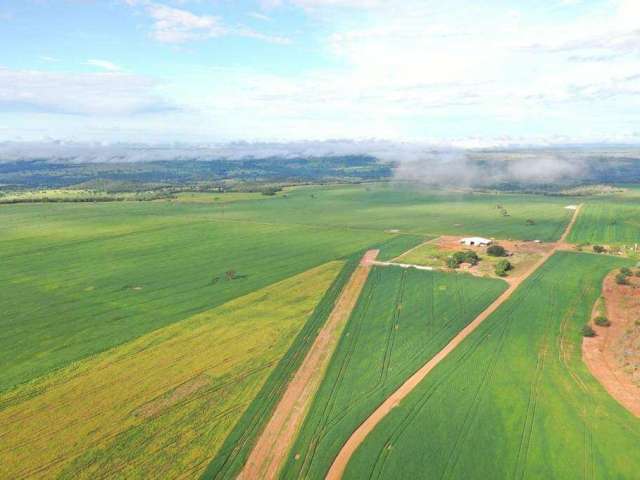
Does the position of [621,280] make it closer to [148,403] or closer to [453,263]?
[453,263]

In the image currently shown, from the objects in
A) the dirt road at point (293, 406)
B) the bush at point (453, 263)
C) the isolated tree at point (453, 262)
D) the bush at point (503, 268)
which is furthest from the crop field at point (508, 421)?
the isolated tree at point (453, 262)

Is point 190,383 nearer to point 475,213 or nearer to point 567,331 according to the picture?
point 567,331

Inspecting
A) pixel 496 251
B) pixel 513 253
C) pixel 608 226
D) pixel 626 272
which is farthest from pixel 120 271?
pixel 608 226

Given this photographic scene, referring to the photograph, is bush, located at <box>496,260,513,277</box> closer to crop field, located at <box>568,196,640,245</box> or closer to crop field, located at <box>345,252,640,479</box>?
crop field, located at <box>345,252,640,479</box>

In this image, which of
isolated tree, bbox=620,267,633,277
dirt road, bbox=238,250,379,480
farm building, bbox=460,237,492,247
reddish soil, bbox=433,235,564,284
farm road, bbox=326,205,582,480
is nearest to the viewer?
dirt road, bbox=238,250,379,480

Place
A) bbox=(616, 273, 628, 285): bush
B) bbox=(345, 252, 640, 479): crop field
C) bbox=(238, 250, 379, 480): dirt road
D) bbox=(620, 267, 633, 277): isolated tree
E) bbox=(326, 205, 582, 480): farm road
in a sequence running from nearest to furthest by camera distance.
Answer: bbox=(345, 252, 640, 479): crop field, bbox=(238, 250, 379, 480): dirt road, bbox=(326, 205, 582, 480): farm road, bbox=(616, 273, 628, 285): bush, bbox=(620, 267, 633, 277): isolated tree

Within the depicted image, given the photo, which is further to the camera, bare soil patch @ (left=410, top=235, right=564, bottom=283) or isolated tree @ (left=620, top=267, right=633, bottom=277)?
bare soil patch @ (left=410, top=235, right=564, bottom=283)

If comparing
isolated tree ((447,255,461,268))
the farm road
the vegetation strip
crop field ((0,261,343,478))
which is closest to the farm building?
isolated tree ((447,255,461,268))

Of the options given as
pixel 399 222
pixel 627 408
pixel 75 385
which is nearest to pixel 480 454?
pixel 627 408
